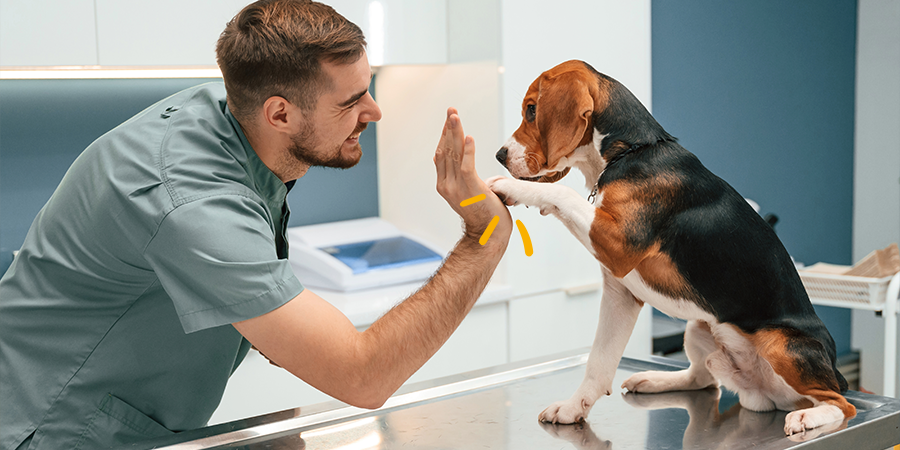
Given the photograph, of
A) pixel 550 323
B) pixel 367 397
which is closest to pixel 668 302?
pixel 367 397

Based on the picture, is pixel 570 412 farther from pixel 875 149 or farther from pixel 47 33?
pixel 875 149

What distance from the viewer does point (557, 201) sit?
3.69 feet

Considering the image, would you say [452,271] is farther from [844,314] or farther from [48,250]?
[844,314]

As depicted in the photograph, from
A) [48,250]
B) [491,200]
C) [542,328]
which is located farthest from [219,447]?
[542,328]

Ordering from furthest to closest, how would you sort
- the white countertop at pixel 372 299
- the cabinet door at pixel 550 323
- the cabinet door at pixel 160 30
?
1. the cabinet door at pixel 550 323
2. the white countertop at pixel 372 299
3. the cabinet door at pixel 160 30

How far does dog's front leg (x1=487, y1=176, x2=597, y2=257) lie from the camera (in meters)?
1.10

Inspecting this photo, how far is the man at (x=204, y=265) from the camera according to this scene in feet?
3.41

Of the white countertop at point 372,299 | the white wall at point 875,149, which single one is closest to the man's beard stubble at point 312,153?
the white countertop at point 372,299

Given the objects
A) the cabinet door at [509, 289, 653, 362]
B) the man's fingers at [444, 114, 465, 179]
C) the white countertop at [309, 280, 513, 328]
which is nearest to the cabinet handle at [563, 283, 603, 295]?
the cabinet door at [509, 289, 653, 362]

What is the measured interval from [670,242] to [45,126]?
2.15 meters

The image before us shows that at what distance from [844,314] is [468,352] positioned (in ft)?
9.18

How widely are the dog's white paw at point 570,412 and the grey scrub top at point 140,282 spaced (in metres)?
0.48

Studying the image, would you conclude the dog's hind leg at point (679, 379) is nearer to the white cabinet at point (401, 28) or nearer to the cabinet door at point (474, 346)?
the cabinet door at point (474, 346)

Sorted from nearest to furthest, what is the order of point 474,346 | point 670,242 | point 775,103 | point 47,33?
point 670,242
point 47,33
point 474,346
point 775,103
